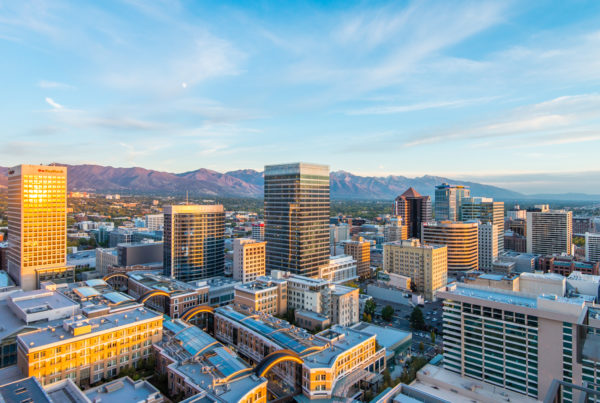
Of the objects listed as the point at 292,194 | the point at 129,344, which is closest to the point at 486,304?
the point at 129,344

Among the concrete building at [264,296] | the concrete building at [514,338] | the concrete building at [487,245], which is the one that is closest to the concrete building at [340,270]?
the concrete building at [264,296]

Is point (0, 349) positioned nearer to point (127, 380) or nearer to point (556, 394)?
point (127, 380)

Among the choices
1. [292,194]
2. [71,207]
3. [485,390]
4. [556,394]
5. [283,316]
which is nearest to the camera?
[556,394]

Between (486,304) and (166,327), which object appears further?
(166,327)

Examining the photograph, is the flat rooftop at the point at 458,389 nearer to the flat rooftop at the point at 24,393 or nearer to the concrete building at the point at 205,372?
the concrete building at the point at 205,372

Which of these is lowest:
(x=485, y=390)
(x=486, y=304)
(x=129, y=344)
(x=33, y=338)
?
(x=485, y=390)

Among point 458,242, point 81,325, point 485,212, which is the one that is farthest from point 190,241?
point 485,212

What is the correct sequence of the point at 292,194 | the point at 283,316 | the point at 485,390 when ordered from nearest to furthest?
the point at 485,390 < the point at 283,316 < the point at 292,194
